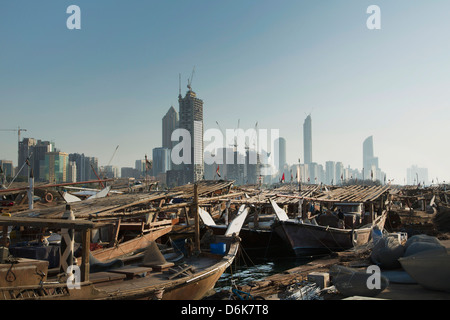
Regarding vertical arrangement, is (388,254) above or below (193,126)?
below

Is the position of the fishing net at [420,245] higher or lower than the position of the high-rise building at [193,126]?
lower

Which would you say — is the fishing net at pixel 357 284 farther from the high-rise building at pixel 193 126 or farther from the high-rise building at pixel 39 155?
the high-rise building at pixel 193 126

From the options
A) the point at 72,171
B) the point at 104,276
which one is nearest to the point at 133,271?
the point at 104,276

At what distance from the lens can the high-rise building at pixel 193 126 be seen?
6186 inches

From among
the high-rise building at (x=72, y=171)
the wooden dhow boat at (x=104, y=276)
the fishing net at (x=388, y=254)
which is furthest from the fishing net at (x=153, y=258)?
the high-rise building at (x=72, y=171)

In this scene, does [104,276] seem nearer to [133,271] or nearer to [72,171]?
[133,271]

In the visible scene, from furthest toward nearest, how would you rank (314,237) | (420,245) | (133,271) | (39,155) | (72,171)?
1. (72,171)
2. (39,155)
3. (314,237)
4. (420,245)
5. (133,271)

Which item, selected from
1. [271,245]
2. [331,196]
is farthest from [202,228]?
[331,196]

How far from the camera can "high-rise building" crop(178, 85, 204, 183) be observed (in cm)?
15712

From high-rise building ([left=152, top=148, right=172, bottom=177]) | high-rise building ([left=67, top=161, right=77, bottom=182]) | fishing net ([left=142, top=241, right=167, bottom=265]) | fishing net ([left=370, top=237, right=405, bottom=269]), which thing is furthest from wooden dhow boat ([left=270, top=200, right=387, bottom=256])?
high-rise building ([left=152, top=148, right=172, bottom=177])

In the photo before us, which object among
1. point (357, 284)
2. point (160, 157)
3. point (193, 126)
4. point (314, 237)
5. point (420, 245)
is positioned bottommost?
point (314, 237)

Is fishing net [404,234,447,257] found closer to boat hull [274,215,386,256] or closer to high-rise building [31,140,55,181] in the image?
boat hull [274,215,386,256]

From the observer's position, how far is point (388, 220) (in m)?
36.2

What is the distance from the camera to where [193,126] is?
6506 inches
